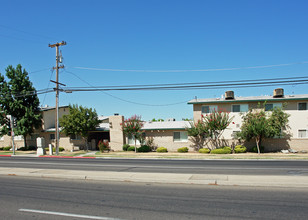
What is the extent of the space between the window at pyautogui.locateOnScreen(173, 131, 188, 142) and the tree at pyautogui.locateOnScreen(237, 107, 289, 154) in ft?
20.7

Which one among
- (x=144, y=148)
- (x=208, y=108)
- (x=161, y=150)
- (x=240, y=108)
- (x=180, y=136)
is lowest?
(x=161, y=150)

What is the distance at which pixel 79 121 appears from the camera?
3041 cm

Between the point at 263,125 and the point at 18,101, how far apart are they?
3104 cm

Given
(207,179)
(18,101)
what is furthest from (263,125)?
(18,101)

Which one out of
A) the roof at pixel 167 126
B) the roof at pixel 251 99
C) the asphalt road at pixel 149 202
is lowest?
the asphalt road at pixel 149 202

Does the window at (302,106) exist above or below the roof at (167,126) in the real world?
above

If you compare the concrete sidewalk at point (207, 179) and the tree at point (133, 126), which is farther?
the tree at point (133, 126)

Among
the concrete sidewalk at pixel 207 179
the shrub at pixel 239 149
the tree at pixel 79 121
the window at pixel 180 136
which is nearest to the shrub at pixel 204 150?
the window at pixel 180 136

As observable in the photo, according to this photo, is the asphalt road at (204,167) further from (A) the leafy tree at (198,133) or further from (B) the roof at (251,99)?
(B) the roof at (251,99)

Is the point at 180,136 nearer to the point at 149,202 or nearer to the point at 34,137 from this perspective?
the point at 34,137

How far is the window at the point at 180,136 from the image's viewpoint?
29812 millimetres

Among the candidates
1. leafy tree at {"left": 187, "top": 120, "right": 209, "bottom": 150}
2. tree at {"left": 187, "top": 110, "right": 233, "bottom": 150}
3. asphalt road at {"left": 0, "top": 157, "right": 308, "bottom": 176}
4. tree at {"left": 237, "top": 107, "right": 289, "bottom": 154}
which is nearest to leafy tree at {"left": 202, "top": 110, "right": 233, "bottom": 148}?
tree at {"left": 187, "top": 110, "right": 233, "bottom": 150}

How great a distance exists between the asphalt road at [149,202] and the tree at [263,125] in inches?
669

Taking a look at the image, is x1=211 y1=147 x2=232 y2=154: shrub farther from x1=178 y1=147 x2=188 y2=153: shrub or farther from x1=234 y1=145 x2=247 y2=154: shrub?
x1=178 y1=147 x2=188 y2=153: shrub
